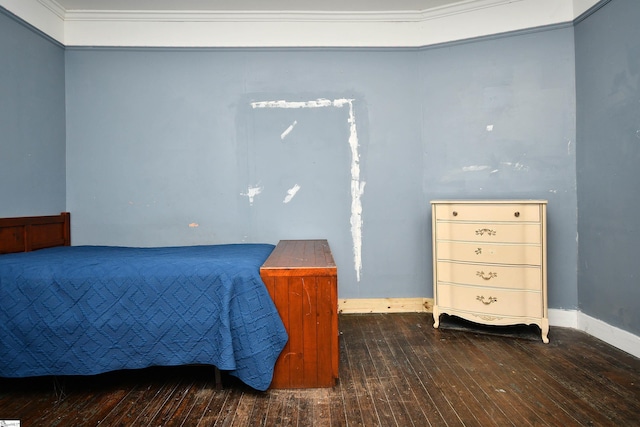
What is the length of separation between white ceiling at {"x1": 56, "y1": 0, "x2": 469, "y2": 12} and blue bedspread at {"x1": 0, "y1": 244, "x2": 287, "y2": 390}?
7.57 ft

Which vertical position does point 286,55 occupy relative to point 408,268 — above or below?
above

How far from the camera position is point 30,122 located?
2857 mm

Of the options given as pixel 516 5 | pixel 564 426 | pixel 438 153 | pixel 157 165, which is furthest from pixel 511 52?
pixel 157 165

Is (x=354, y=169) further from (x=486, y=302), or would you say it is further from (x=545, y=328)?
(x=545, y=328)

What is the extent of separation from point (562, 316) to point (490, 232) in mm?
1025

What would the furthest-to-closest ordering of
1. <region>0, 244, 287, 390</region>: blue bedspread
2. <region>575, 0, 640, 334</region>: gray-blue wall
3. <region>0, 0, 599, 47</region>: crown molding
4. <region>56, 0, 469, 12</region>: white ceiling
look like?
<region>0, 0, 599, 47</region>: crown molding, <region>56, 0, 469, 12</region>: white ceiling, <region>575, 0, 640, 334</region>: gray-blue wall, <region>0, 244, 287, 390</region>: blue bedspread

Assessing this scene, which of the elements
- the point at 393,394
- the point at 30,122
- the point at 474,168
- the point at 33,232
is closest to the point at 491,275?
the point at 474,168

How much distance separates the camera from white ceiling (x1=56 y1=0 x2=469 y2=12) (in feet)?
9.98

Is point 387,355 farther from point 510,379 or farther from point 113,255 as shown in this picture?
point 113,255

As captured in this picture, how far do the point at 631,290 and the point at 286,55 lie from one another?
3.14m

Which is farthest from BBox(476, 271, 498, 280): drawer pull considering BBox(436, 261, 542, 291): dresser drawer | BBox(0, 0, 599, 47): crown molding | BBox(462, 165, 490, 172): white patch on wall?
BBox(0, 0, 599, 47): crown molding

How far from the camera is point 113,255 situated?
2445 mm

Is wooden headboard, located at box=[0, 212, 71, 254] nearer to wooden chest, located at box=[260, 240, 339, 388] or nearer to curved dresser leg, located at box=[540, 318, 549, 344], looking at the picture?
wooden chest, located at box=[260, 240, 339, 388]

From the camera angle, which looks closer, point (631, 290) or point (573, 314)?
point (631, 290)
